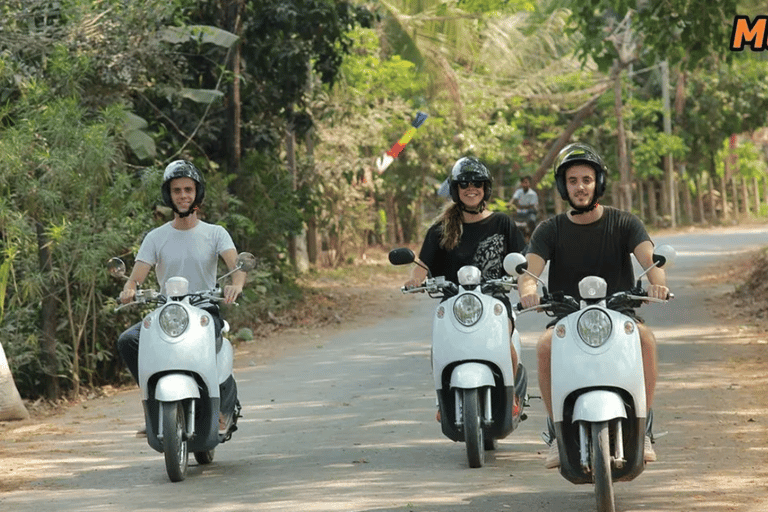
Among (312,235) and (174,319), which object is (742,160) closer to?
(312,235)

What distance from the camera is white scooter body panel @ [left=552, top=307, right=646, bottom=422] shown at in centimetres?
629

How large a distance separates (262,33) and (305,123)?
6.58ft

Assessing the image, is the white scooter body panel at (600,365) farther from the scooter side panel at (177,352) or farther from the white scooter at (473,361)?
the scooter side panel at (177,352)

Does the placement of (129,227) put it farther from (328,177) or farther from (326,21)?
(328,177)

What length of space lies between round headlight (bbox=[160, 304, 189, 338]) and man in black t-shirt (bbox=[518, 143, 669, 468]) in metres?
2.11

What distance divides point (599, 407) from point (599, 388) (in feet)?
0.45

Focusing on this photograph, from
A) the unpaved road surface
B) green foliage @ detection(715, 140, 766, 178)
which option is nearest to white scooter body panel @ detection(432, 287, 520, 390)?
the unpaved road surface

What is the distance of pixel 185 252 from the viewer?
838 centimetres

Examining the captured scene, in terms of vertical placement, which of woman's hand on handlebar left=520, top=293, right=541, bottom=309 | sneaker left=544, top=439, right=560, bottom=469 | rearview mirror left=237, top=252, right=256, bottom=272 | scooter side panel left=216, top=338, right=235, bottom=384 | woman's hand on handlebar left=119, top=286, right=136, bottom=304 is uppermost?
rearview mirror left=237, top=252, right=256, bottom=272

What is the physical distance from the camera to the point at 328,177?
25.3 m

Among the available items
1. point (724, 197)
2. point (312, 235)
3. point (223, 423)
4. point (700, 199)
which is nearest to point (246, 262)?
Answer: point (223, 423)

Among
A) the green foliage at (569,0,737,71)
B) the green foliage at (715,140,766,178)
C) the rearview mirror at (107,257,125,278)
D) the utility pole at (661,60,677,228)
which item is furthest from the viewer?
the green foliage at (715,140,766,178)

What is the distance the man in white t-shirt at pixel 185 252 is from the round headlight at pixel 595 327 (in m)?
2.64

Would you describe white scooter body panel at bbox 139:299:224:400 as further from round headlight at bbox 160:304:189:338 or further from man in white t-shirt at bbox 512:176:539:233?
man in white t-shirt at bbox 512:176:539:233
